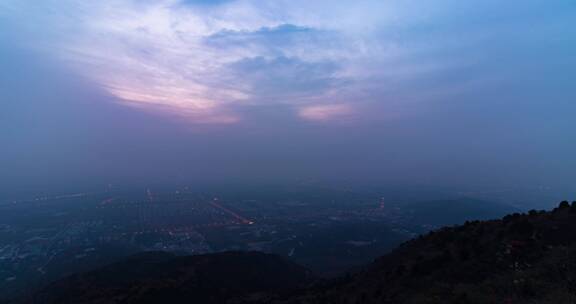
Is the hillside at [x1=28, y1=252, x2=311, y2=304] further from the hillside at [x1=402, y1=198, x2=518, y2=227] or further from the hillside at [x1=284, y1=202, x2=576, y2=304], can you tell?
the hillside at [x1=402, y1=198, x2=518, y2=227]

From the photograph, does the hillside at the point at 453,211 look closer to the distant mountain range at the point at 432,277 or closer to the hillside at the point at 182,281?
the hillside at the point at 182,281

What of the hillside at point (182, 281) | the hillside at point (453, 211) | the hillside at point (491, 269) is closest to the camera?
the hillside at point (491, 269)

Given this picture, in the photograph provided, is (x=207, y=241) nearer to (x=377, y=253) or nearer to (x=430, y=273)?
(x=377, y=253)

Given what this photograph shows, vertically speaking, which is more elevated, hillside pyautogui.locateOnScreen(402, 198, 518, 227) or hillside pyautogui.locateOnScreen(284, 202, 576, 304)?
hillside pyautogui.locateOnScreen(284, 202, 576, 304)

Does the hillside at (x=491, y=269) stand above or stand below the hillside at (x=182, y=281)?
above

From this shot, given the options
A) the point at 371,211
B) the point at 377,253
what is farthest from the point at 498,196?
the point at 377,253

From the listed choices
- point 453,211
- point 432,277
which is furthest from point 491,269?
point 453,211

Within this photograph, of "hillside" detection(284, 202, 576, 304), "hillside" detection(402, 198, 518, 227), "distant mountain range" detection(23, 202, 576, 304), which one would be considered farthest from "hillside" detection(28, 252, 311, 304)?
"hillside" detection(402, 198, 518, 227)

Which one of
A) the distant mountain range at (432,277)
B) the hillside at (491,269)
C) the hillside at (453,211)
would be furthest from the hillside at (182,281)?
the hillside at (453,211)
